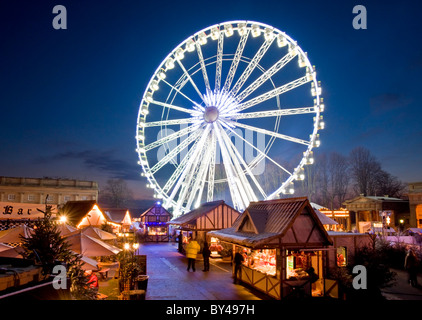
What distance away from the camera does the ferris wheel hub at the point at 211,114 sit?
913 inches

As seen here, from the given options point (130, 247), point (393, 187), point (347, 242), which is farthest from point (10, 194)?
point (393, 187)

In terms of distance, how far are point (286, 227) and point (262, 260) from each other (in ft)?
11.1

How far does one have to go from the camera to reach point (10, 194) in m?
53.6

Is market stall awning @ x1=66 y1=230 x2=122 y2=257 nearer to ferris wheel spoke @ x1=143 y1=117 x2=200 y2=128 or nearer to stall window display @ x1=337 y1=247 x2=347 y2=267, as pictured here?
stall window display @ x1=337 y1=247 x2=347 y2=267

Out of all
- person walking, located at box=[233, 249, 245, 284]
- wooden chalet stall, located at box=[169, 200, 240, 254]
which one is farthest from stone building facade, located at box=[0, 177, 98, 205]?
person walking, located at box=[233, 249, 245, 284]

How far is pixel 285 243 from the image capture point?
10898 millimetres

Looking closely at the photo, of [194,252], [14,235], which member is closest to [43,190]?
[14,235]

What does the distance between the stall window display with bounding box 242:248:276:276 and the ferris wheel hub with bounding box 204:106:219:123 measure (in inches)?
428

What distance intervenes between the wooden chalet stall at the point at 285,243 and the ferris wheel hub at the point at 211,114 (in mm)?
10875

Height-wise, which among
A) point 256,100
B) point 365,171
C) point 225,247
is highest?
point 256,100

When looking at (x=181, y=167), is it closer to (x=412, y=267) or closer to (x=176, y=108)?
(x=176, y=108)
